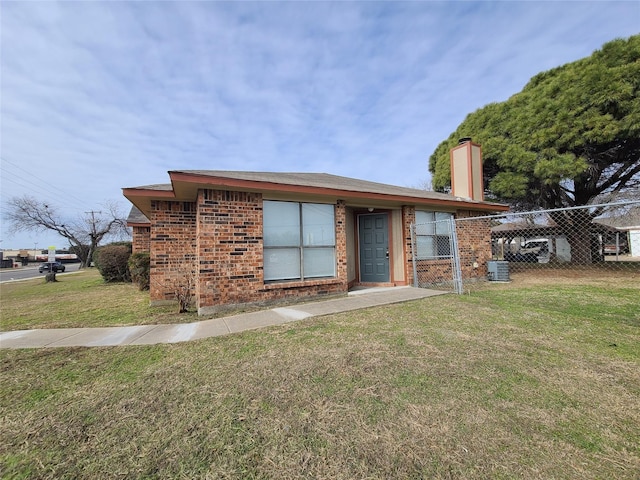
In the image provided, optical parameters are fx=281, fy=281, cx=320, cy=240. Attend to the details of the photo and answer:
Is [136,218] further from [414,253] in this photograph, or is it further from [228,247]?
[414,253]

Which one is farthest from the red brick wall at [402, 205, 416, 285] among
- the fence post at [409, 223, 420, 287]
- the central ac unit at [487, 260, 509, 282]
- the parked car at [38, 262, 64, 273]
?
the parked car at [38, 262, 64, 273]

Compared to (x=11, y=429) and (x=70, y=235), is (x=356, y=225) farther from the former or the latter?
(x=70, y=235)

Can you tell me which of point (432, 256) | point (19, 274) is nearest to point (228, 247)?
point (432, 256)

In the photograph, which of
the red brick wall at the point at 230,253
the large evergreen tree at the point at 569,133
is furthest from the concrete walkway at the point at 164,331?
the large evergreen tree at the point at 569,133

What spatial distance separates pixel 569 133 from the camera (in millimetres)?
11617

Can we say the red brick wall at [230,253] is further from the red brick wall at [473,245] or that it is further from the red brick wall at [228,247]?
the red brick wall at [473,245]

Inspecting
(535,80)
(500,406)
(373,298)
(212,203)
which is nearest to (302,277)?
(373,298)

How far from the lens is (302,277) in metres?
6.63

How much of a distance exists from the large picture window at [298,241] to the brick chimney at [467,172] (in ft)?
22.5

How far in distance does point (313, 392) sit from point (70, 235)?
135ft

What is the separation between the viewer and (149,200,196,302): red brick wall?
7109 millimetres

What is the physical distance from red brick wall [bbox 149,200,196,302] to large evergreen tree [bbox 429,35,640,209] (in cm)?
1394

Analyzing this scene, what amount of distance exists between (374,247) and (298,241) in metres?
3.02

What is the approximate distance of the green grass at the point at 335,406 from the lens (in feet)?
5.69
